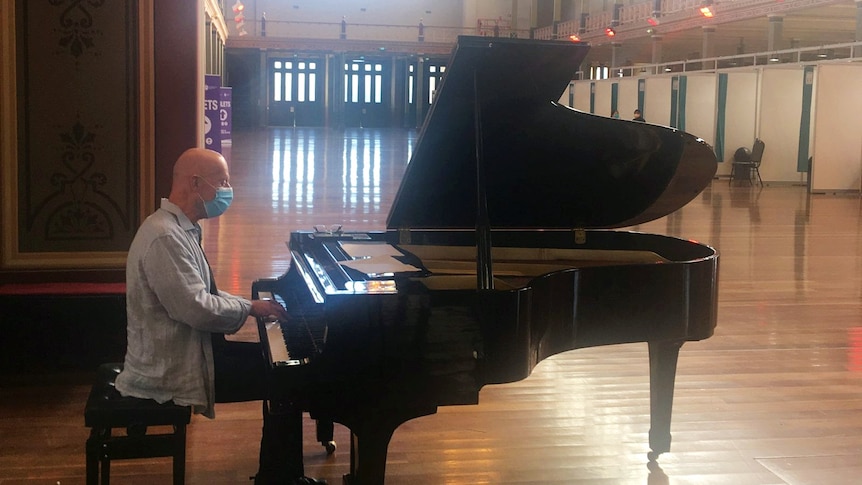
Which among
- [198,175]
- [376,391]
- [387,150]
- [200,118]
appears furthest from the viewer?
[387,150]

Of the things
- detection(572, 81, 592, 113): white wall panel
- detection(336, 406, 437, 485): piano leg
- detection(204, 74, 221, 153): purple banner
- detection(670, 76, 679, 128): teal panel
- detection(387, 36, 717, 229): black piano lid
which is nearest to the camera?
detection(336, 406, 437, 485): piano leg

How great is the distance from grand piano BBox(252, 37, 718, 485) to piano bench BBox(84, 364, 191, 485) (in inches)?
12.0

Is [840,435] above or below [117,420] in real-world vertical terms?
below

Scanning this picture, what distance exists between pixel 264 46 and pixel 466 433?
111ft

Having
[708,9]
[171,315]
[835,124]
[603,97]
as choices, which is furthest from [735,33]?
[171,315]

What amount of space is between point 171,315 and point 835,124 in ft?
50.0

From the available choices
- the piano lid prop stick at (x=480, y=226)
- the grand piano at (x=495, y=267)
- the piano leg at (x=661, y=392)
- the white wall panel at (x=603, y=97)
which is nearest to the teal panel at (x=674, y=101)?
the white wall panel at (x=603, y=97)

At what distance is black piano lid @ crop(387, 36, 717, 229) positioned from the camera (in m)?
3.12

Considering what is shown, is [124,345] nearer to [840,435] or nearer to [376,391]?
[376,391]

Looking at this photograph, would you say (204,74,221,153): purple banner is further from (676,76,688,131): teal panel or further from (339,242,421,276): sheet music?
(339,242,421,276): sheet music

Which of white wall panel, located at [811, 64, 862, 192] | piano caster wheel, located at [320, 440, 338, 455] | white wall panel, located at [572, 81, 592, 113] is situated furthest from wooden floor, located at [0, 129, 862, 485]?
white wall panel, located at [572, 81, 592, 113]

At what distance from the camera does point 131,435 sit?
2639 mm

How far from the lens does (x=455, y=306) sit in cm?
261

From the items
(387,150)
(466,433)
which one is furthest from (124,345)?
(387,150)
